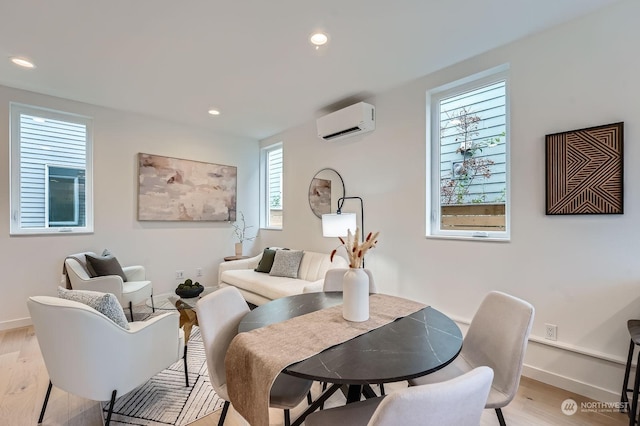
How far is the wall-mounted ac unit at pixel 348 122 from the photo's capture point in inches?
128

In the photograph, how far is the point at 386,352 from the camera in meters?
1.20

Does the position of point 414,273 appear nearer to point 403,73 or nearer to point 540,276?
point 540,276

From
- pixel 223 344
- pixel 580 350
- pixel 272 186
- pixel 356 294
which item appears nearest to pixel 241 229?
pixel 272 186

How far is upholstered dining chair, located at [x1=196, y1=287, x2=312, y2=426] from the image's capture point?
1.37m

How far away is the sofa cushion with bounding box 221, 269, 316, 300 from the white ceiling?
83.6 inches

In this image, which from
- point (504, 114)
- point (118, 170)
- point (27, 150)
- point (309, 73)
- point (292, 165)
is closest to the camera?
point (504, 114)

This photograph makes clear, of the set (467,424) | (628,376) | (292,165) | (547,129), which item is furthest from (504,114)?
(292,165)

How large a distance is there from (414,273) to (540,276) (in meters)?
1.04

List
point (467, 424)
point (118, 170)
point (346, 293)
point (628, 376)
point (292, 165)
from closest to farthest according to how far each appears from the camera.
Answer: point (467, 424), point (346, 293), point (628, 376), point (118, 170), point (292, 165)

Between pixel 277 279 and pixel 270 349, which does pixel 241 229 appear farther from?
pixel 270 349

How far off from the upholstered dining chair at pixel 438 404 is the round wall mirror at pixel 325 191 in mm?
3008

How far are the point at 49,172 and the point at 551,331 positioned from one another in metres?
5.22

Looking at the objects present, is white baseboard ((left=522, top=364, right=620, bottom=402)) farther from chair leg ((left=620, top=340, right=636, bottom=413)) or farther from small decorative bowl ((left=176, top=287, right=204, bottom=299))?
small decorative bowl ((left=176, top=287, right=204, bottom=299))

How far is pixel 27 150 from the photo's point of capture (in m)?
3.38
